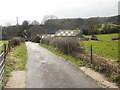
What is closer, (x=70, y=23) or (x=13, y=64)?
(x=13, y=64)

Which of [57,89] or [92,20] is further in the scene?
[92,20]

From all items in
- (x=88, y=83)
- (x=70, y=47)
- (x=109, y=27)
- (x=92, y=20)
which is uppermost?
(x=92, y=20)

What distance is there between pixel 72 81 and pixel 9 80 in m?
2.45

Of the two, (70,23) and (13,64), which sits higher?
(70,23)

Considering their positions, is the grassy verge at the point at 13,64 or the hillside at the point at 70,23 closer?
the grassy verge at the point at 13,64

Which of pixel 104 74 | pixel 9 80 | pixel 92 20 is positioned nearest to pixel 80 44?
pixel 104 74

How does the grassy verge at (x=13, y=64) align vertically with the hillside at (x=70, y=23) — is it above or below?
below

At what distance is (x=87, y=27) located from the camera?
201 feet

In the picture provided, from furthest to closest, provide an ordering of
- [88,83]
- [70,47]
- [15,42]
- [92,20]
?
[92,20]
[15,42]
[70,47]
[88,83]

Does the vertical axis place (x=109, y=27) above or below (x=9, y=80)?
above

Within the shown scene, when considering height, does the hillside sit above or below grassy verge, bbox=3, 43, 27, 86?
above

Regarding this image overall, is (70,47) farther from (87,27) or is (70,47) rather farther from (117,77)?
(87,27)

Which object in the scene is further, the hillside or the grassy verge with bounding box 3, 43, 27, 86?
the hillside

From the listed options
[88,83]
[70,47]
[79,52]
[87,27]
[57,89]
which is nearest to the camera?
[57,89]
